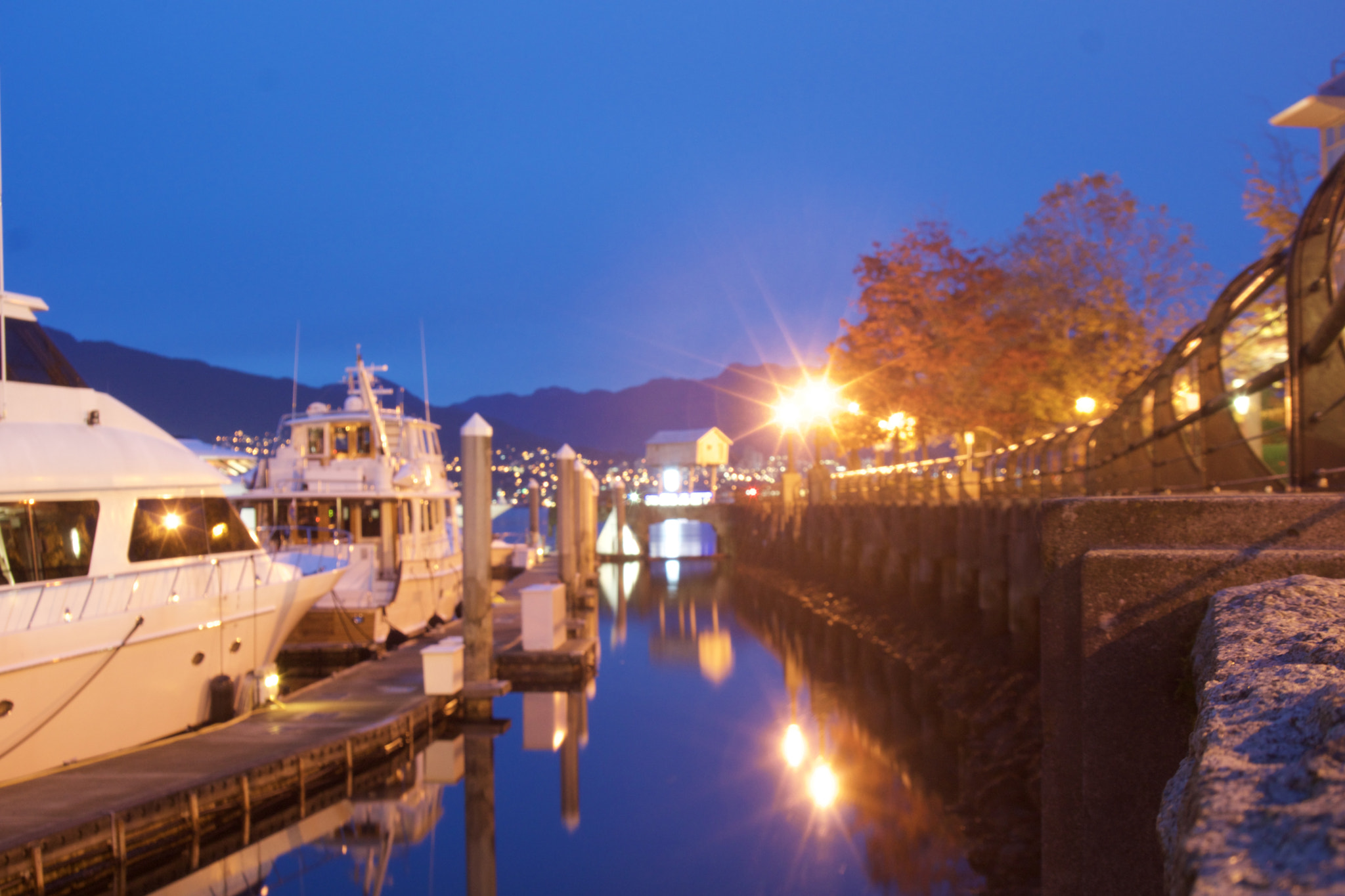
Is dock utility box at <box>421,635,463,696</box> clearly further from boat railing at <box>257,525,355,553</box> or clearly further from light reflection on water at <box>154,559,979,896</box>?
boat railing at <box>257,525,355,553</box>

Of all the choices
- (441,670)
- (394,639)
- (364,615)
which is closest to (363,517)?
(394,639)

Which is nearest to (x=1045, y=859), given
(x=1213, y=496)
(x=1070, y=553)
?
(x=1070, y=553)

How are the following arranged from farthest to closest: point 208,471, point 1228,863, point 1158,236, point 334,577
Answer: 1. point 1158,236
2. point 334,577
3. point 208,471
4. point 1228,863

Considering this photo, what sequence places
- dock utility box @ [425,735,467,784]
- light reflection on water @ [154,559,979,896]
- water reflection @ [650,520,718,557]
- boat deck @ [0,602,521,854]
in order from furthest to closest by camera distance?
water reflection @ [650,520,718,557]
dock utility box @ [425,735,467,784]
light reflection on water @ [154,559,979,896]
boat deck @ [0,602,521,854]

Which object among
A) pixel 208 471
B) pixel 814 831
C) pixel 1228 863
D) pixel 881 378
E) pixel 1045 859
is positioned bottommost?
pixel 814 831

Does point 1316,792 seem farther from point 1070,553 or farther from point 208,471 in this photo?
point 208,471

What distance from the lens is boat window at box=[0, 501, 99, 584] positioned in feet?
38.2

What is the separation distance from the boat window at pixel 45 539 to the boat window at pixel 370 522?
12.6 m

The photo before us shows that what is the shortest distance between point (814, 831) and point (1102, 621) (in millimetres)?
9831

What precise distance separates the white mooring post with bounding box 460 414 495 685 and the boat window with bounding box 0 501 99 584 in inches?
196

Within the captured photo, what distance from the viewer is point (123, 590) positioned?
12352mm

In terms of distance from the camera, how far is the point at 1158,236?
2653 cm

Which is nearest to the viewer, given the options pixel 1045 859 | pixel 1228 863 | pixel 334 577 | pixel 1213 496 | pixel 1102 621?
pixel 1228 863

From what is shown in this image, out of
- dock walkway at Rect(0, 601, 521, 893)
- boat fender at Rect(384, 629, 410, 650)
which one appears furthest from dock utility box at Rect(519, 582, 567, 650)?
boat fender at Rect(384, 629, 410, 650)
